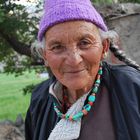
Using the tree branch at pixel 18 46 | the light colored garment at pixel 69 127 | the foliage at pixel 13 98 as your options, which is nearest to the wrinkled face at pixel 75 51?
the light colored garment at pixel 69 127

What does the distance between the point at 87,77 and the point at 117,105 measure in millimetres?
177

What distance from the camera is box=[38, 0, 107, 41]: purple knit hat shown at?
178 centimetres

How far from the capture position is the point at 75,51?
175 centimetres

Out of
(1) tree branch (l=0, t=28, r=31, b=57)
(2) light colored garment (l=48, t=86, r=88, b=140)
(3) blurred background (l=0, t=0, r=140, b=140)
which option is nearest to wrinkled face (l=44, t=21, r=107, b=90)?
(2) light colored garment (l=48, t=86, r=88, b=140)

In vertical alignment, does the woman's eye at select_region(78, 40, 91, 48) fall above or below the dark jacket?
above

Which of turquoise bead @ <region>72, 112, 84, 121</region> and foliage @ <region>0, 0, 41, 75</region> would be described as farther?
foliage @ <region>0, 0, 41, 75</region>

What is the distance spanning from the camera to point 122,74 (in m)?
1.87

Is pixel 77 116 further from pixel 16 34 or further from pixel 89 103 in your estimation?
pixel 16 34

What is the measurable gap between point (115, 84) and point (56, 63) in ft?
0.93

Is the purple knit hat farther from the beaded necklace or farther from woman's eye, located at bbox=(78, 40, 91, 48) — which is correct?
the beaded necklace

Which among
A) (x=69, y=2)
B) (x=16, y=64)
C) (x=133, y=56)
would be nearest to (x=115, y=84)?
(x=69, y=2)

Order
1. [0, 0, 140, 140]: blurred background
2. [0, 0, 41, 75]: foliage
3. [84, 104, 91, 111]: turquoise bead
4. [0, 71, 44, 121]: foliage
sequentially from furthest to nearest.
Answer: [0, 71, 44, 121]: foliage < [0, 0, 41, 75]: foliage < [0, 0, 140, 140]: blurred background < [84, 104, 91, 111]: turquoise bead

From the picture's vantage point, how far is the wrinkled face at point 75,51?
176cm

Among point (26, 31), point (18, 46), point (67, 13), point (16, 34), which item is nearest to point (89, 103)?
point (67, 13)
